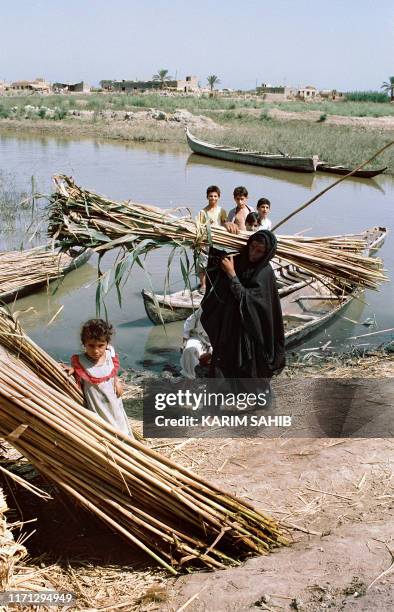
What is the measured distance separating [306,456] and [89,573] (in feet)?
4.65

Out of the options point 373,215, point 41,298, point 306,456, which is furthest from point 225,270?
point 373,215

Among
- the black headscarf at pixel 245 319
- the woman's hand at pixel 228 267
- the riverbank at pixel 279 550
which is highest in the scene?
the woman's hand at pixel 228 267

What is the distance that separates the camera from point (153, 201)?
13.5 meters

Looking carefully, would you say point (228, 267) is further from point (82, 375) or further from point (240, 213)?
point (240, 213)

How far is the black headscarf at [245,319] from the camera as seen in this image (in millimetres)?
3953

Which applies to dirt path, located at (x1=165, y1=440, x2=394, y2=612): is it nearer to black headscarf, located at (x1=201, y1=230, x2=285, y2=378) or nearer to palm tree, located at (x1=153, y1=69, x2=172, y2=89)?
black headscarf, located at (x1=201, y1=230, x2=285, y2=378)

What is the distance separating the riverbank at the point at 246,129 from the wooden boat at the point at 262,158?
167 centimetres

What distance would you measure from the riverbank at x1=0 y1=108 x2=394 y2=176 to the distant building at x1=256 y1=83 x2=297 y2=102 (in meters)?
18.6

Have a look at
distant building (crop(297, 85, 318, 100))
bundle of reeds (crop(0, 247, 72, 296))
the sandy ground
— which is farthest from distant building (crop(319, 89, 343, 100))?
bundle of reeds (crop(0, 247, 72, 296))

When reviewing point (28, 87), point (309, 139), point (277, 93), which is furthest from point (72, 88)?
point (309, 139)

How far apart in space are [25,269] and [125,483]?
528cm

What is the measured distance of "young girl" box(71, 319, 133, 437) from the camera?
2826 millimetres

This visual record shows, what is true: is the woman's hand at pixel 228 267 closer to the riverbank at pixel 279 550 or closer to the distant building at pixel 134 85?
the riverbank at pixel 279 550

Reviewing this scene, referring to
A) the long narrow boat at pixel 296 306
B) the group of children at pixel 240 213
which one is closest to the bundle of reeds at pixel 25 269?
the long narrow boat at pixel 296 306
